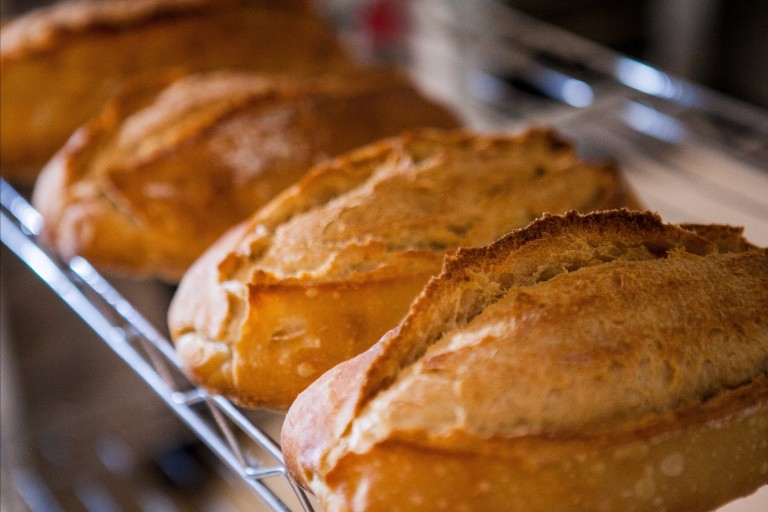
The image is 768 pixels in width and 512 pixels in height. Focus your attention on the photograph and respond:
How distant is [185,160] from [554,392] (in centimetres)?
58

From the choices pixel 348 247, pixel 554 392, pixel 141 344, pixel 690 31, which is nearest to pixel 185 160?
pixel 141 344

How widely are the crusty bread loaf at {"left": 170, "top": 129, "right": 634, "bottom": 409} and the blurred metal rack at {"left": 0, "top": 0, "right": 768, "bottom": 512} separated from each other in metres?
0.05

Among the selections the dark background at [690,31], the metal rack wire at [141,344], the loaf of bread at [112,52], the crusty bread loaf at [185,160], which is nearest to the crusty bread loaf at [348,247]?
the metal rack wire at [141,344]

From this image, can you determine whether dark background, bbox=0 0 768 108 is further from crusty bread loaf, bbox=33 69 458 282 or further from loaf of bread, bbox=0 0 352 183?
crusty bread loaf, bbox=33 69 458 282

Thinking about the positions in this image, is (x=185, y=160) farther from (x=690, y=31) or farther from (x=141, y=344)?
(x=690, y=31)

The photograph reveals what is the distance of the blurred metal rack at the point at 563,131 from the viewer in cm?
81

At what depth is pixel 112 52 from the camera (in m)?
1.25

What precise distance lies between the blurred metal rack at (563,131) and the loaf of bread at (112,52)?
10 cm

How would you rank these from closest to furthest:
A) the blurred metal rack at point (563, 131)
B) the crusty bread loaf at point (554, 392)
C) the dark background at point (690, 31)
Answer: the crusty bread loaf at point (554, 392) < the blurred metal rack at point (563, 131) < the dark background at point (690, 31)

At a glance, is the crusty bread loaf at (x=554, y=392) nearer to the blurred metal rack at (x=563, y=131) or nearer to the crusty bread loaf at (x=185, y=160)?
the blurred metal rack at (x=563, y=131)

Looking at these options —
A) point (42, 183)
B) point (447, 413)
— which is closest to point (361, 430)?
point (447, 413)

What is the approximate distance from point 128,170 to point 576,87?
64 centimetres

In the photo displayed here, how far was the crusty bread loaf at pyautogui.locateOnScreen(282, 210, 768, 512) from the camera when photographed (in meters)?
0.55

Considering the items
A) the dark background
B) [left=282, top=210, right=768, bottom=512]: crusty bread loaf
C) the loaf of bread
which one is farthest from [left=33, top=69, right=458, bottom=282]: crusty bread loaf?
the dark background
